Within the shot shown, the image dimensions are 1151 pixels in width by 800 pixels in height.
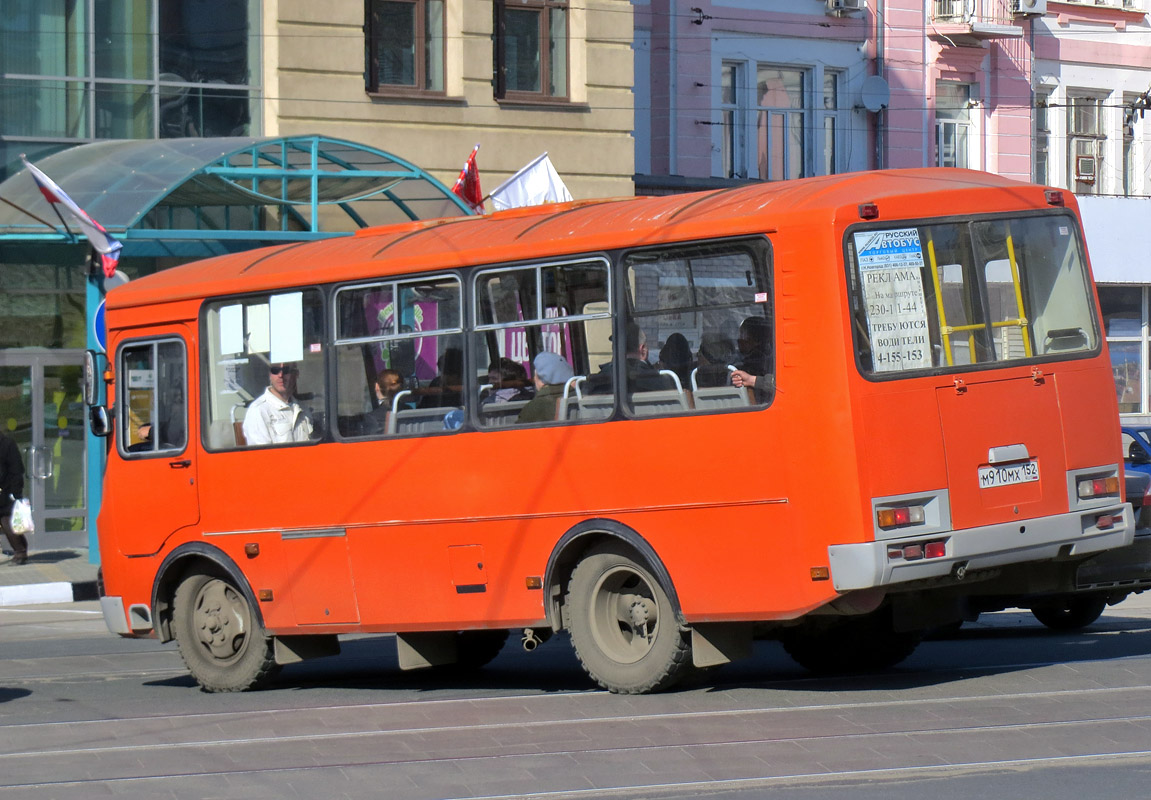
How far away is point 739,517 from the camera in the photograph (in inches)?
372

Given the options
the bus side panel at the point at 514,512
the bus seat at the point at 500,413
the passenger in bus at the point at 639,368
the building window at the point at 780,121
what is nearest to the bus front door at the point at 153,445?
the bus side panel at the point at 514,512

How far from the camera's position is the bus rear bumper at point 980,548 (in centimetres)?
895

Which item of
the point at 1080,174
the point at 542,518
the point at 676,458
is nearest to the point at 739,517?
the point at 676,458

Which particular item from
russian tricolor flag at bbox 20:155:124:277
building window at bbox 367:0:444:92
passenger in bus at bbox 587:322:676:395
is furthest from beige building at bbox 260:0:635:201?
passenger in bus at bbox 587:322:676:395

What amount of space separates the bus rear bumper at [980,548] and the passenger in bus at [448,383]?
2.60 meters

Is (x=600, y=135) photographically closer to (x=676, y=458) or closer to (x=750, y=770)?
(x=676, y=458)

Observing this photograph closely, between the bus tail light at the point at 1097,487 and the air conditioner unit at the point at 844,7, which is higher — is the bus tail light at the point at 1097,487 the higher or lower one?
the lower one

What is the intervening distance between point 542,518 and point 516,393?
716 millimetres

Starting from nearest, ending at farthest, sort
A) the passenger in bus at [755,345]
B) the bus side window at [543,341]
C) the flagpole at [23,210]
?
the passenger in bus at [755,345]
the bus side window at [543,341]
the flagpole at [23,210]

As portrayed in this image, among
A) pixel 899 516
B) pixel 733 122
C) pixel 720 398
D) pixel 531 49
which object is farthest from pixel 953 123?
pixel 899 516

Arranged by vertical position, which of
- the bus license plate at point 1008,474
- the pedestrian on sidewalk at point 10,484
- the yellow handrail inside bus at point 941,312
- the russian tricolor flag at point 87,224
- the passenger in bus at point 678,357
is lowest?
the pedestrian on sidewalk at point 10,484

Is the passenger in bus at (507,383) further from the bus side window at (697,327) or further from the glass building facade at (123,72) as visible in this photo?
the glass building facade at (123,72)

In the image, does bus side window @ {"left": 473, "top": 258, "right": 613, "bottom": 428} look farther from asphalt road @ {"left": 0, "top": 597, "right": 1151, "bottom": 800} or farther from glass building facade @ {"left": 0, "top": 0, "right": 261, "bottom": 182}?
glass building facade @ {"left": 0, "top": 0, "right": 261, "bottom": 182}

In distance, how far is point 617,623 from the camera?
10.2 meters
